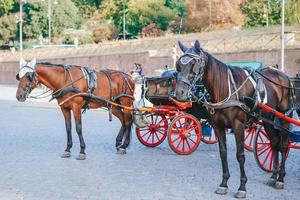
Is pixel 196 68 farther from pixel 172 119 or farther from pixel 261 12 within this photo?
pixel 261 12

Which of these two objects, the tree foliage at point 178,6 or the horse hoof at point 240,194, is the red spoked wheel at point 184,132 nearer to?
the horse hoof at point 240,194

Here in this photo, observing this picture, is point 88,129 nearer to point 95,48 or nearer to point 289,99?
point 289,99

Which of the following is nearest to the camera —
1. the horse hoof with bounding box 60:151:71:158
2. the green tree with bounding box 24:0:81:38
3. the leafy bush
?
the horse hoof with bounding box 60:151:71:158

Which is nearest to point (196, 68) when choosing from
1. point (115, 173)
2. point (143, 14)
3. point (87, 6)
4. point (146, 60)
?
point (115, 173)

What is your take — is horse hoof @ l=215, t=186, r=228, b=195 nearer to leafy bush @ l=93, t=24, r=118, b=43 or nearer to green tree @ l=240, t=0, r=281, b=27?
green tree @ l=240, t=0, r=281, b=27

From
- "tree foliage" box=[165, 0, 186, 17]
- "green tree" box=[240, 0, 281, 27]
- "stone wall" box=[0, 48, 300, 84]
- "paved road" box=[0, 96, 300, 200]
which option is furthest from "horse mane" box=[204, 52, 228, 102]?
"tree foliage" box=[165, 0, 186, 17]

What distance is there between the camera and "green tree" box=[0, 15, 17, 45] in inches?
2621

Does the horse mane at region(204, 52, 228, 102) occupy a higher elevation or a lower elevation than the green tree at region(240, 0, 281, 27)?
lower

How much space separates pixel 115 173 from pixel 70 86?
2307mm

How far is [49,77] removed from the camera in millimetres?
9797

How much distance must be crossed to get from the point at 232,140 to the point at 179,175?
13.7 feet

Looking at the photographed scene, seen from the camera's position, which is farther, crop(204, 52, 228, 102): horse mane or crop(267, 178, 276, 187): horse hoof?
crop(267, 178, 276, 187): horse hoof

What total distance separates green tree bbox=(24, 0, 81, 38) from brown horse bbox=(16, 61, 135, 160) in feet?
196

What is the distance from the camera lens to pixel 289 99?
741cm
